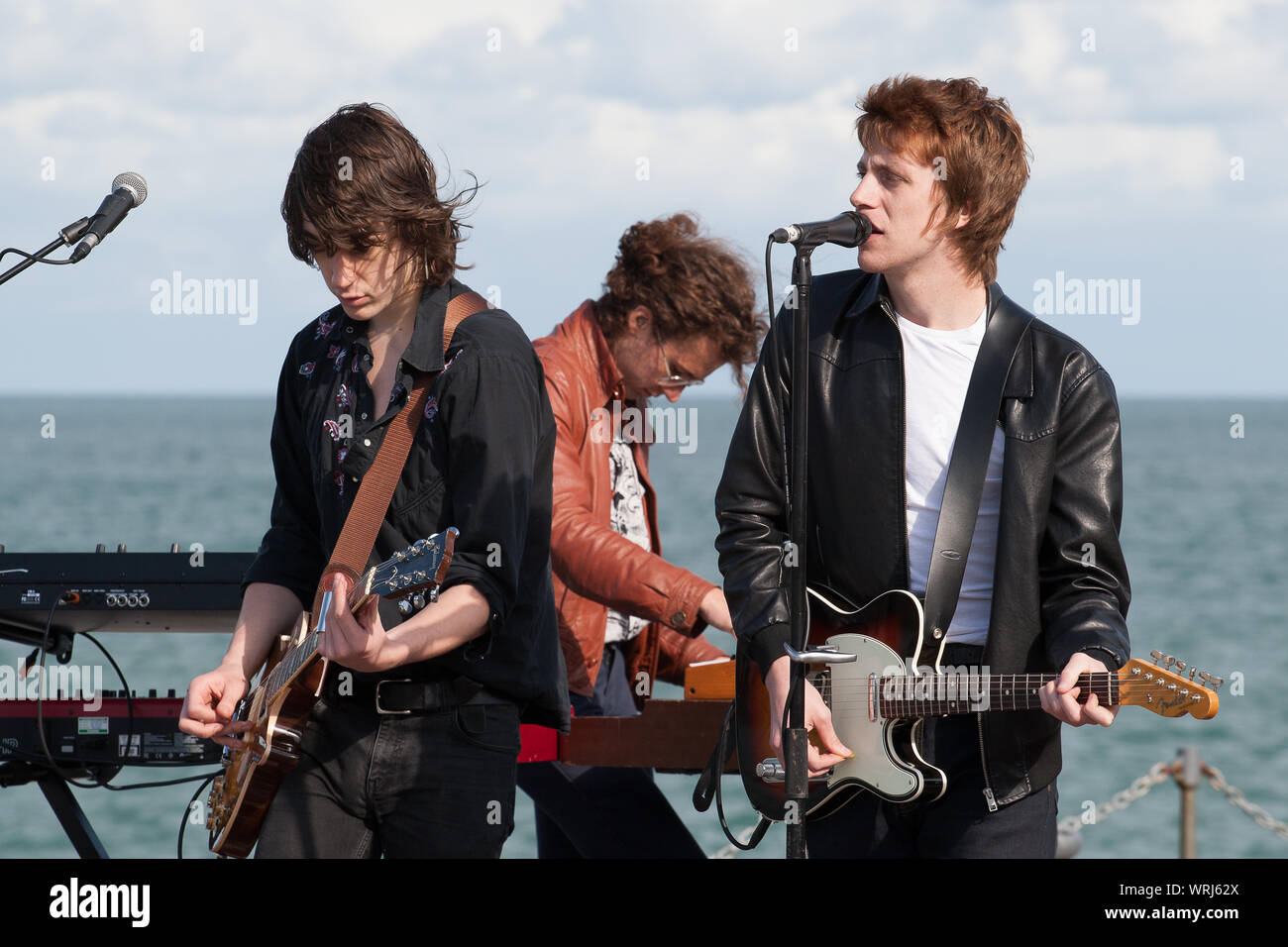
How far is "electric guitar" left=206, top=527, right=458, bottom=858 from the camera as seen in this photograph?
96.4 inches

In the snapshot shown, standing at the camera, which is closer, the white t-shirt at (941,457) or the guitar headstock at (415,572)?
the guitar headstock at (415,572)

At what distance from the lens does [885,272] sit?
9.61 feet

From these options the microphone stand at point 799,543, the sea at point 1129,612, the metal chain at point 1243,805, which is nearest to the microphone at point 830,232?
the microphone stand at point 799,543

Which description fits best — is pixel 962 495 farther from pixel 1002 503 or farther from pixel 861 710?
pixel 861 710

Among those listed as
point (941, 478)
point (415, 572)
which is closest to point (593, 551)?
point (941, 478)

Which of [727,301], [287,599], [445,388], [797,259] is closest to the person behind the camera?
[797,259]

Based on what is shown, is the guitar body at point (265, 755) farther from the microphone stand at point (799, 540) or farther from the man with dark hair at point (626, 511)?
the man with dark hair at point (626, 511)

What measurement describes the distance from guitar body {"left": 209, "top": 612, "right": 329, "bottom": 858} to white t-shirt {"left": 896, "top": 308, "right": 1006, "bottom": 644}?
1.10m

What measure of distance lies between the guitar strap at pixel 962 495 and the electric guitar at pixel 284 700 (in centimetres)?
89

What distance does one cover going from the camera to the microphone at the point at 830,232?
2.59m

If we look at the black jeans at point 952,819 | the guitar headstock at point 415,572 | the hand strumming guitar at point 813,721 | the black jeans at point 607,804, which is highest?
the guitar headstock at point 415,572
